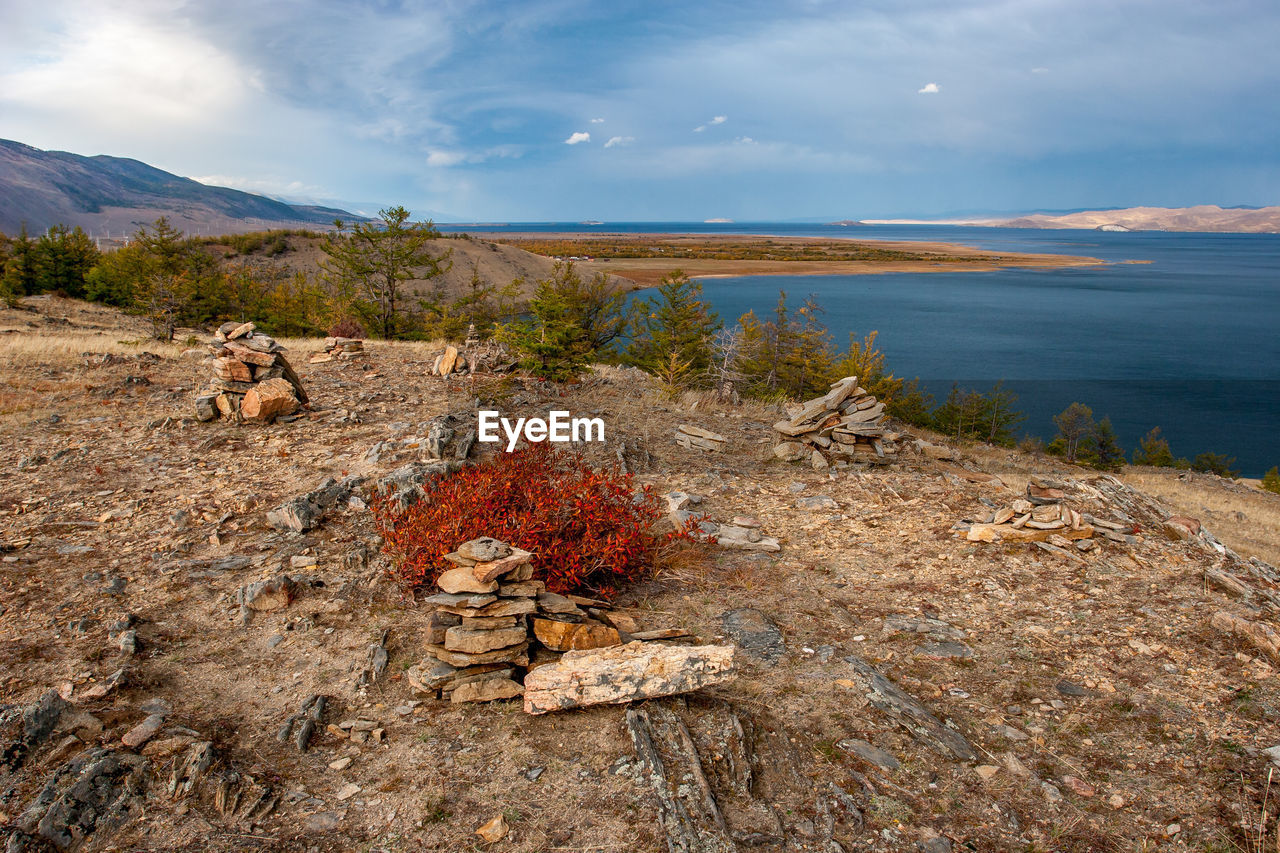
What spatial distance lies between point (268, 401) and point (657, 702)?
751 cm

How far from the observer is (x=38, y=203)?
453ft

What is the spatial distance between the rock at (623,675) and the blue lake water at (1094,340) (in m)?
40.5

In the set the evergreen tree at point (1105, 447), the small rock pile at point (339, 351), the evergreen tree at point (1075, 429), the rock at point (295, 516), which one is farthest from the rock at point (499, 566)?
the evergreen tree at point (1105, 447)

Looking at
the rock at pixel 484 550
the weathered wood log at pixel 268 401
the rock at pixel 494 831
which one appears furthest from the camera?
the weathered wood log at pixel 268 401

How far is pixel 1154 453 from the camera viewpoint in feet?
105

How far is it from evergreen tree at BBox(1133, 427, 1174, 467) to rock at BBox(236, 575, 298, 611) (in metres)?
37.5

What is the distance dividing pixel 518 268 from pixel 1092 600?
208 feet

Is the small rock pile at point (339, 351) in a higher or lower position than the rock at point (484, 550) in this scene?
higher

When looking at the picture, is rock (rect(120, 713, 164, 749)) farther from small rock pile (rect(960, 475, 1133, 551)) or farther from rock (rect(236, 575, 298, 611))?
small rock pile (rect(960, 475, 1133, 551))

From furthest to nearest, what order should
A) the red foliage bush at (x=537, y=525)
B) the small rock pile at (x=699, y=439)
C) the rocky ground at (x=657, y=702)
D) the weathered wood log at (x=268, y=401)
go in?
the small rock pile at (x=699, y=439) → the weathered wood log at (x=268, y=401) → the red foliage bush at (x=537, y=525) → the rocky ground at (x=657, y=702)

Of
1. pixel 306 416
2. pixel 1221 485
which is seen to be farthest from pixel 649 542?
pixel 1221 485

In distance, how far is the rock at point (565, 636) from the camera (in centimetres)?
413

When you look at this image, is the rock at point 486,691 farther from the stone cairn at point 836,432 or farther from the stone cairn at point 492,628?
the stone cairn at point 836,432

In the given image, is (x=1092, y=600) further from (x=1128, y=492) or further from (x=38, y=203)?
(x=38, y=203)
